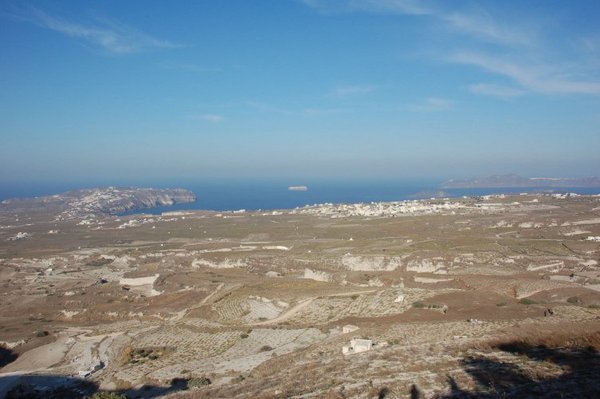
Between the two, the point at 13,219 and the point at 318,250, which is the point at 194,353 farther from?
the point at 13,219

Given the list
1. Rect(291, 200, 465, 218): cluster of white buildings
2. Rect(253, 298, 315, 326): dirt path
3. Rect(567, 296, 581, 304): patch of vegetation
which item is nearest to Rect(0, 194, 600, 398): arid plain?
Rect(253, 298, 315, 326): dirt path

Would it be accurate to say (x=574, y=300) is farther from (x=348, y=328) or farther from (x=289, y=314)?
(x=289, y=314)

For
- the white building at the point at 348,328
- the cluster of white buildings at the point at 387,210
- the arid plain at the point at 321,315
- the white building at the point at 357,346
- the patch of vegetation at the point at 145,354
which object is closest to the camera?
the arid plain at the point at 321,315

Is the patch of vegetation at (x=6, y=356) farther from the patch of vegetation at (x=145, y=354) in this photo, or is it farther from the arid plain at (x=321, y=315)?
the patch of vegetation at (x=145, y=354)

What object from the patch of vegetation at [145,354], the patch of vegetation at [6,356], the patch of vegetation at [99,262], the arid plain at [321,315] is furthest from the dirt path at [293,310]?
the patch of vegetation at [99,262]

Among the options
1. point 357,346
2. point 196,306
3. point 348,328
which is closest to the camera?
point 357,346

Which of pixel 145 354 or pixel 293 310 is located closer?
pixel 145 354

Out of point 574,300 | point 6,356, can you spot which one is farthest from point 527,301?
point 6,356

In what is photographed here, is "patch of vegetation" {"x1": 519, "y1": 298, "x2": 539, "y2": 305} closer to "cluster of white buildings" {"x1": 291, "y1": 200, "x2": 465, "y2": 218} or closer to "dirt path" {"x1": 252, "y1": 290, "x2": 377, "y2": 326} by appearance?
"dirt path" {"x1": 252, "y1": 290, "x2": 377, "y2": 326}

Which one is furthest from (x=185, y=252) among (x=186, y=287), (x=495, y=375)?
(x=495, y=375)
